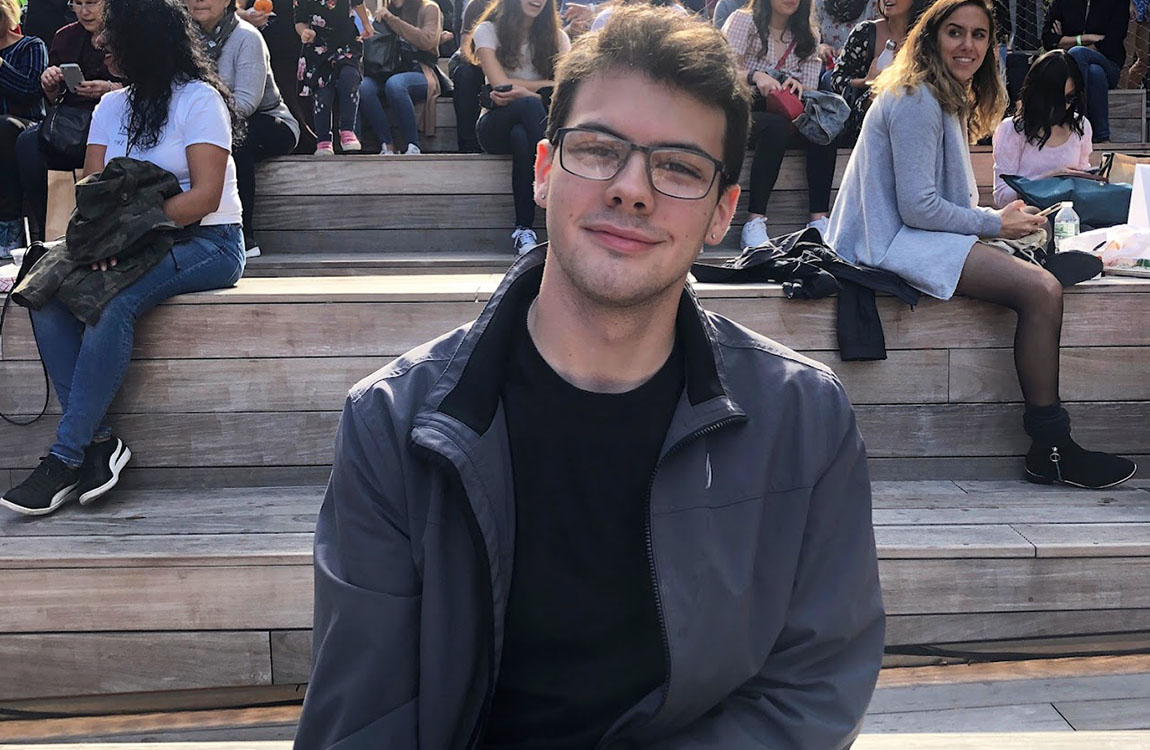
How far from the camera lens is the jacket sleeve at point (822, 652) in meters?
1.20

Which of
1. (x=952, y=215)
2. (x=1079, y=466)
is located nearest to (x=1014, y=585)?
(x=1079, y=466)

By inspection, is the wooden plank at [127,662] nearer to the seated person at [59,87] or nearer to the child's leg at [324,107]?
the seated person at [59,87]

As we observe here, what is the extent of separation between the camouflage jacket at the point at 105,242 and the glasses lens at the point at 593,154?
6.20 ft

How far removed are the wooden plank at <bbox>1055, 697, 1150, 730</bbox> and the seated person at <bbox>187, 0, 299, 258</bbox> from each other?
3.02 m

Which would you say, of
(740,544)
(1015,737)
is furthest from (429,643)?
(1015,737)

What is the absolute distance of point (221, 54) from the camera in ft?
13.9

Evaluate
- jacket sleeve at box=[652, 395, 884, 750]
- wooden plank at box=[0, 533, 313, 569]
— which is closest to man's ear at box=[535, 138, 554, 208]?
jacket sleeve at box=[652, 395, 884, 750]

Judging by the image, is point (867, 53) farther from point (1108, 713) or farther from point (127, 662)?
point (127, 662)

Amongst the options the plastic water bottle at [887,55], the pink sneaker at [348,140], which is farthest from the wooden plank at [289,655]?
the plastic water bottle at [887,55]

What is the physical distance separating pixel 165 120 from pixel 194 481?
967 millimetres

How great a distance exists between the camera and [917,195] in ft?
10.1

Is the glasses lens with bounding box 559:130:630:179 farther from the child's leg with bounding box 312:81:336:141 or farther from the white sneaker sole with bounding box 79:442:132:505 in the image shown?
the child's leg with bounding box 312:81:336:141

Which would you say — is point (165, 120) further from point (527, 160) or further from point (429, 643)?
point (429, 643)

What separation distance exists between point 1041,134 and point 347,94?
290 centimetres
